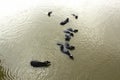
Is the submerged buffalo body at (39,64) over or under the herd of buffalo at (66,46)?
under

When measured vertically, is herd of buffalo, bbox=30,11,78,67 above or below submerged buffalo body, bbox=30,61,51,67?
above

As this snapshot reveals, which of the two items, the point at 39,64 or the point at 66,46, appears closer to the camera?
the point at 39,64

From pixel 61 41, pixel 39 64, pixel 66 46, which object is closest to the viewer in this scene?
pixel 39 64

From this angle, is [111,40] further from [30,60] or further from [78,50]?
[30,60]

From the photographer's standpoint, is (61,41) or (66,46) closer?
(66,46)

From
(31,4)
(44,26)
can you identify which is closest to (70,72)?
(44,26)

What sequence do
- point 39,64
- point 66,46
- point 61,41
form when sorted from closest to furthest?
point 39,64, point 66,46, point 61,41

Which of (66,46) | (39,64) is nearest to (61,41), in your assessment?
(66,46)

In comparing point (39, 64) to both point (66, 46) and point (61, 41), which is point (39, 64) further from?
point (61, 41)

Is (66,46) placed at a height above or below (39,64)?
above
